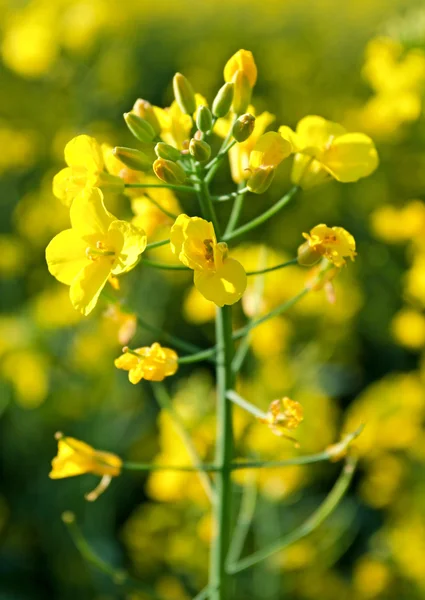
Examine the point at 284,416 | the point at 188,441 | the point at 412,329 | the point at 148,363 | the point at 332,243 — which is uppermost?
the point at 332,243

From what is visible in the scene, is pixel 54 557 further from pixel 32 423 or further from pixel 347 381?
pixel 347 381

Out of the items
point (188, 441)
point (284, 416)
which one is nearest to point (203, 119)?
point (284, 416)

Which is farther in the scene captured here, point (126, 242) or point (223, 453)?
point (223, 453)

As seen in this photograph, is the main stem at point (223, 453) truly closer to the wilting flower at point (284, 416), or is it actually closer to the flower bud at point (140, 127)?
the wilting flower at point (284, 416)

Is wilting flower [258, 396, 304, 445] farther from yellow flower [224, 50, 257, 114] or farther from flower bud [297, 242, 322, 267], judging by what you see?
yellow flower [224, 50, 257, 114]

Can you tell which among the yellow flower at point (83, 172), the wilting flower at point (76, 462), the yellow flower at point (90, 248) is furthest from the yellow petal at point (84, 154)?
the wilting flower at point (76, 462)

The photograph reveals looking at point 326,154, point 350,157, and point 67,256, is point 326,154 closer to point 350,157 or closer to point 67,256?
point 350,157

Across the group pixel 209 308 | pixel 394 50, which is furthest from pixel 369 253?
pixel 209 308
